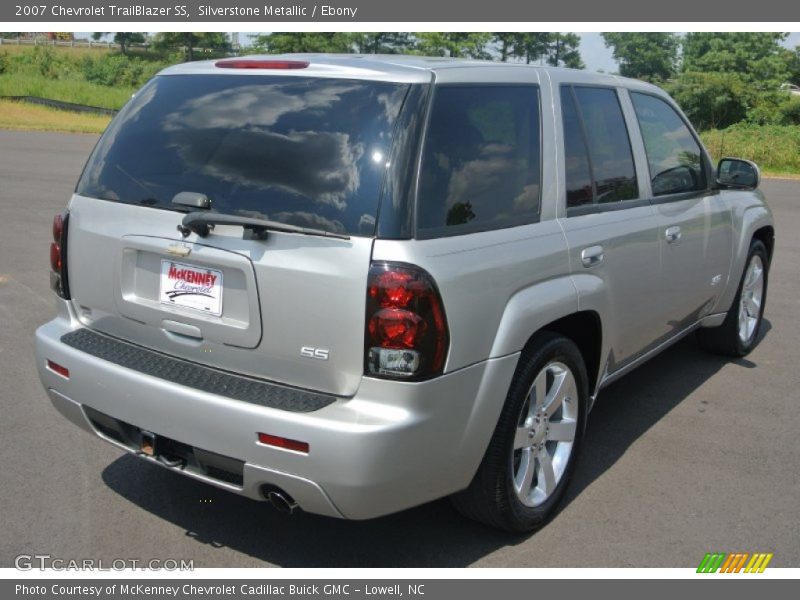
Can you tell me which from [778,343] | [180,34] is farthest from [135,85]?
[778,343]

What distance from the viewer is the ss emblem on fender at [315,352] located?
3.03 metres

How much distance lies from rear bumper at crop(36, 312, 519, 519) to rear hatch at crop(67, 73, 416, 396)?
0.17 m

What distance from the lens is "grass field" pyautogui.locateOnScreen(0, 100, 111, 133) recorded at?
29.2 m

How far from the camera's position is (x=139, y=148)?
363cm

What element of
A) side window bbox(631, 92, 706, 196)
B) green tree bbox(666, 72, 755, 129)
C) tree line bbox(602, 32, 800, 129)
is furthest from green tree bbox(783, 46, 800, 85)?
side window bbox(631, 92, 706, 196)

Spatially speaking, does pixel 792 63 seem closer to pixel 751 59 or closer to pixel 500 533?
pixel 751 59

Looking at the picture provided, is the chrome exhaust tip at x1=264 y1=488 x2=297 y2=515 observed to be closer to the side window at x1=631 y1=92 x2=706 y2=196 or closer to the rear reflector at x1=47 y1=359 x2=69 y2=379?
the rear reflector at x1=47 y1=359 x2=69 y2=379

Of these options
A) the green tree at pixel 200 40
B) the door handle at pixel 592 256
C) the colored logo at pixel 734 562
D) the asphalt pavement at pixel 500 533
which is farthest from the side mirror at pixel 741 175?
the green tree at pixel 200 40

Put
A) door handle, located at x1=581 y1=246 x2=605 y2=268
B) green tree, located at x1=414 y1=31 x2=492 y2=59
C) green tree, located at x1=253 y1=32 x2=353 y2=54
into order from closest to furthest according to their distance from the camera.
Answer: door handle, located at x1=581 y1=246 x2=605 y2=268
green tree, located at x1=253 y1=32 x2=353 y2=54
green tree, located at x1=414 y1=31 x2=492 y2=59

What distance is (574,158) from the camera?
4039 mm

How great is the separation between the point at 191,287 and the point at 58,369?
796mm

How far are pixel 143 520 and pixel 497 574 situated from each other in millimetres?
1531

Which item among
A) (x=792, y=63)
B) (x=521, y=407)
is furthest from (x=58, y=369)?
(x=792, y=63)

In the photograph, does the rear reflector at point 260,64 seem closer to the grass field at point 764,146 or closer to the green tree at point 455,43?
the grass field at point 764,146
